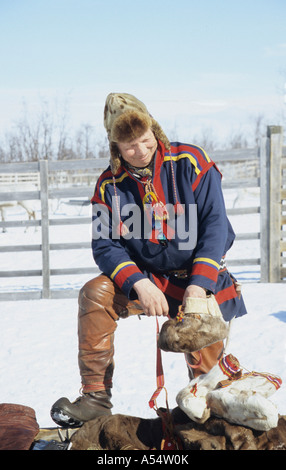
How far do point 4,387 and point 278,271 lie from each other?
4328 millimetres

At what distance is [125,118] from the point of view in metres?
2.38

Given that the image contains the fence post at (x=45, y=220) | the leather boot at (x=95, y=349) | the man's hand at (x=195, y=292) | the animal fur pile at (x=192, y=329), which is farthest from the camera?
the fence post at (x=45, y=220)

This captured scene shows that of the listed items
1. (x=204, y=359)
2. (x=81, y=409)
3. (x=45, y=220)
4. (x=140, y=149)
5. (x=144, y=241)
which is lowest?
(x=81, y=409)

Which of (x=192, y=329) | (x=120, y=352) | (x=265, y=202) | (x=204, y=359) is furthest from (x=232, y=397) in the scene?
(x=265, y=202)

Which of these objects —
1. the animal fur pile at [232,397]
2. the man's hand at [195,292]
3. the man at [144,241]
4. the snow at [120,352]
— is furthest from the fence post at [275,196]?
the animal fur pile at [232,397]

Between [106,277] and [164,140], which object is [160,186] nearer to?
[164,140]

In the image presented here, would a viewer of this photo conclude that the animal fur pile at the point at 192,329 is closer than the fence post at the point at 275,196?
Yes

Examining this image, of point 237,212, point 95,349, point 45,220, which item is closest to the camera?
point 95,349

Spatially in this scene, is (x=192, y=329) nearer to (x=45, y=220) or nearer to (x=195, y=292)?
(x=195, y=292)

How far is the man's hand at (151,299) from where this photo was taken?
2285 mm

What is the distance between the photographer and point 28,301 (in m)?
6.67

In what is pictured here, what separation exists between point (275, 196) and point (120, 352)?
3.39 meters

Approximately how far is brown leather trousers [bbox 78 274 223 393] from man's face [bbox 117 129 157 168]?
628 millimetres

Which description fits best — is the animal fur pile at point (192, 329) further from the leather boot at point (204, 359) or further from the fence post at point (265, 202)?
the fence post at point (265, 202)
